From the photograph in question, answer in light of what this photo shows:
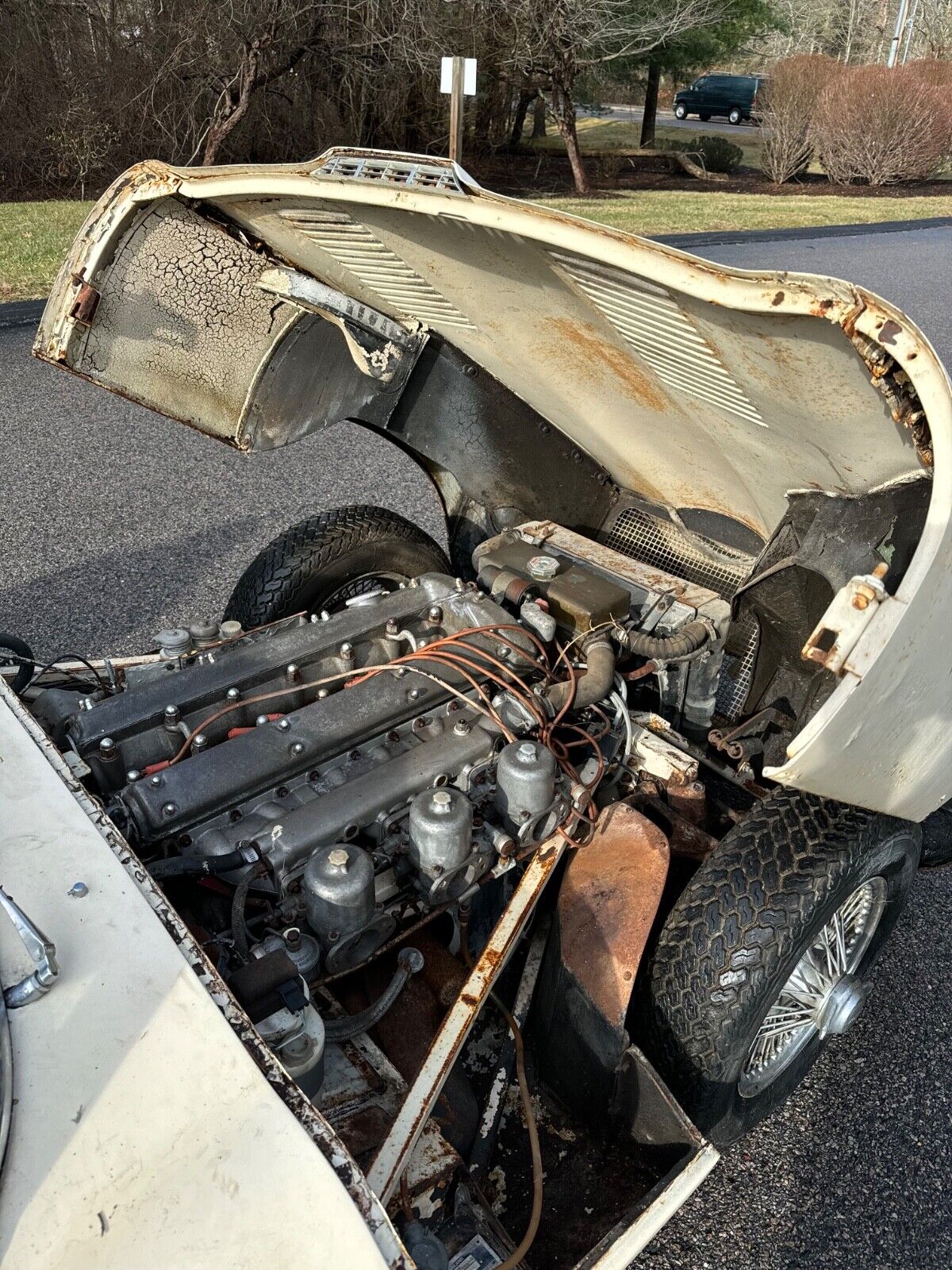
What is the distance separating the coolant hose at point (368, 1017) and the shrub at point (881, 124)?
25.0 meters

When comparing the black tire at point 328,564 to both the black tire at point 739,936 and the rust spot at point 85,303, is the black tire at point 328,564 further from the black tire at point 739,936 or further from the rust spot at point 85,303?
the black tire at point 739,936

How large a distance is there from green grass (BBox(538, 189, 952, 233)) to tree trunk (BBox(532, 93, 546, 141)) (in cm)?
530

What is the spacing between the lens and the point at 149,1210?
1.46m

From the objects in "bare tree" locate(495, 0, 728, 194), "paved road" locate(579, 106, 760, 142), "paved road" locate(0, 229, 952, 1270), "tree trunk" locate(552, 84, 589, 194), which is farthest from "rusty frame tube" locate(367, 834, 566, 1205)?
"paved road" locate(579, 106, 760, 142)

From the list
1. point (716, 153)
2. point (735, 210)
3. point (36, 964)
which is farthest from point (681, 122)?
point (36, 964)

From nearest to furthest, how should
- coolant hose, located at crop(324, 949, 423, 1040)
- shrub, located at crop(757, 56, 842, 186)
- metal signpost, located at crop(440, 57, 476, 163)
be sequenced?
coolant hose, located at crop(324, 949, 423, 1040) → metal signpost, located at crop(440, 57, 476, 163) → shrub, located at crop(757, 56, 842, 186)

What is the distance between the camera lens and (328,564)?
3695mm

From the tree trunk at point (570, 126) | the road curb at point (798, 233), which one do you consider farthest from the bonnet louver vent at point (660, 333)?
the tree trunk at point (570, 126)

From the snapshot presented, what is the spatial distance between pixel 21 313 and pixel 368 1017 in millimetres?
8933

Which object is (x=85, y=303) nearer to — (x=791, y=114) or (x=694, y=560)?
(x=694, y=560)

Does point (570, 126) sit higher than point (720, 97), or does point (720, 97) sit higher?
point (720, 97)

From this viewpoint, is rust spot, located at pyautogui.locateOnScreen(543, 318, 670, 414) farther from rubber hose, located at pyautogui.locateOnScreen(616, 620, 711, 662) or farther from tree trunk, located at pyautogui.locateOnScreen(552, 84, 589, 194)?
tree trunk, located at pyautogui.locateOnScreen(552, 84, 589, 194)

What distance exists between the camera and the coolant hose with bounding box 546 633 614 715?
271 cm

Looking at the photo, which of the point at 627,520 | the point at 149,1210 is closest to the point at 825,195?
the point at 627,520
